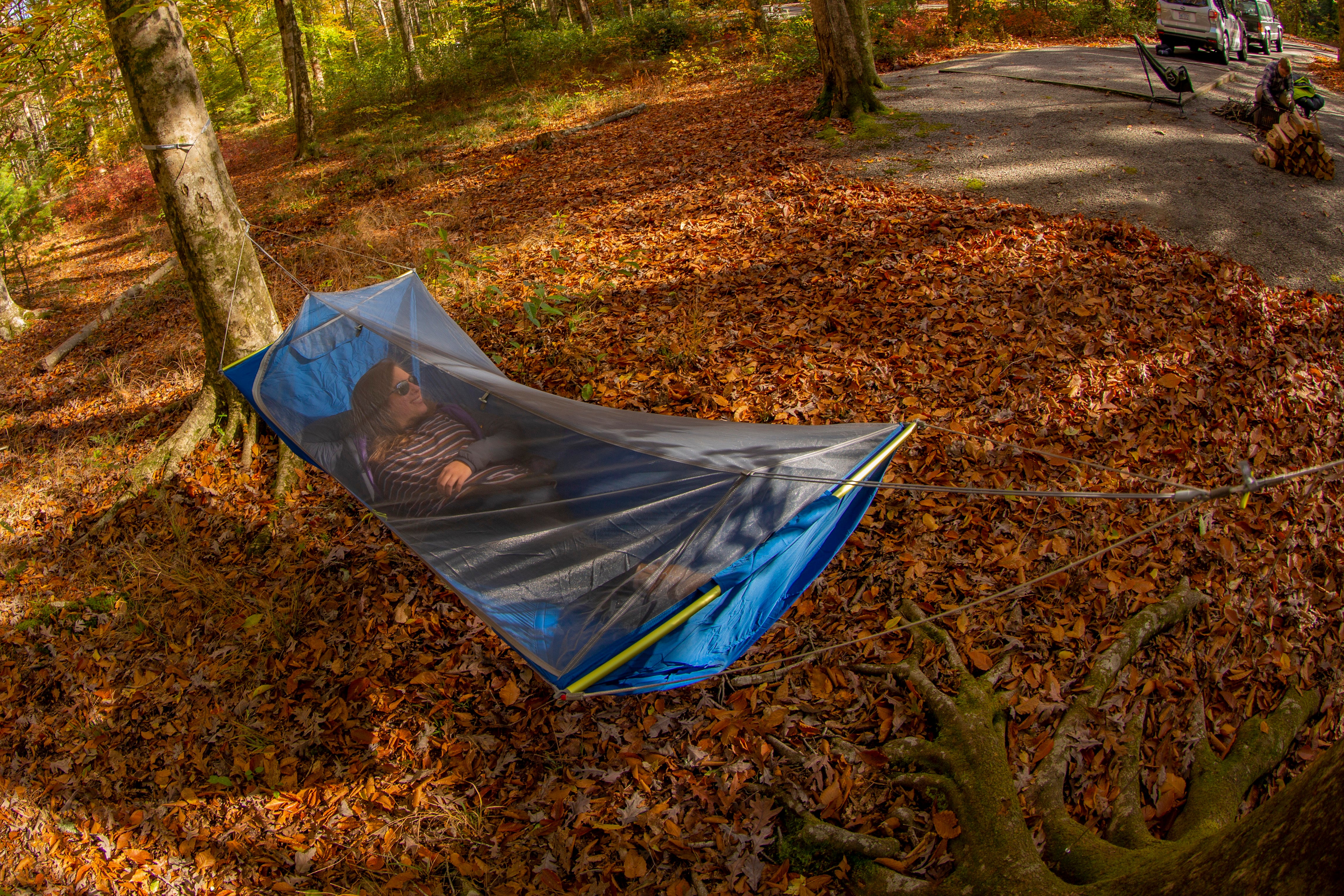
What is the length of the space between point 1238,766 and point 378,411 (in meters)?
4.31

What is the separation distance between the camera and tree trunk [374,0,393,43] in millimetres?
24631

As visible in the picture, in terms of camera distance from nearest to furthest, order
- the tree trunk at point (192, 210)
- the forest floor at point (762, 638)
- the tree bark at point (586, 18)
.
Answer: the forest floor at point (762, 638), the tree trunk at point (192, 210), the tree bark at point (586, 18)

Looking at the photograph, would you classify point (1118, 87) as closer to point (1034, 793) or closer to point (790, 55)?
point (790, 55)

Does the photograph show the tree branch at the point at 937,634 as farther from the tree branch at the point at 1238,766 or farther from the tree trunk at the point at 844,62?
the tree trunk at the point at 844,62

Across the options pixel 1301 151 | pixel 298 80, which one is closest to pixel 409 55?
pixel 298 80

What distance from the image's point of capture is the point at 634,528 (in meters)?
2.59

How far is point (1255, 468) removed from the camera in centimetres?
379

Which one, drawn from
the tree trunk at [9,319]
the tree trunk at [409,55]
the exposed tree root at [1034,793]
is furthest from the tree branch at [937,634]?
the tree trunk at [409,55]

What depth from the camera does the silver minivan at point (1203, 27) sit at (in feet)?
33.7

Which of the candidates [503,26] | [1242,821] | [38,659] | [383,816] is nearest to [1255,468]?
[1242,821]

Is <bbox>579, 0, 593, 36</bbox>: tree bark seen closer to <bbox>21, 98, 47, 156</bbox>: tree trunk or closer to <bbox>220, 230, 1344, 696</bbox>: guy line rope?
<bbox>21, 98, 47, 156</bbox>: tree trunk

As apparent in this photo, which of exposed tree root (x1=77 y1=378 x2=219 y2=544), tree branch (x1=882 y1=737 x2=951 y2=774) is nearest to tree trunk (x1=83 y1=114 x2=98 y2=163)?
exposed tree root (x1=77 y1=378 x2=219 y2=544)

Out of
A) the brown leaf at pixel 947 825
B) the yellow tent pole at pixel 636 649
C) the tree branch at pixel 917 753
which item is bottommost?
the brown leaf at pixel 947 825

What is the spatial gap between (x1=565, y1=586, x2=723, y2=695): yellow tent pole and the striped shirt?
1.07 m
